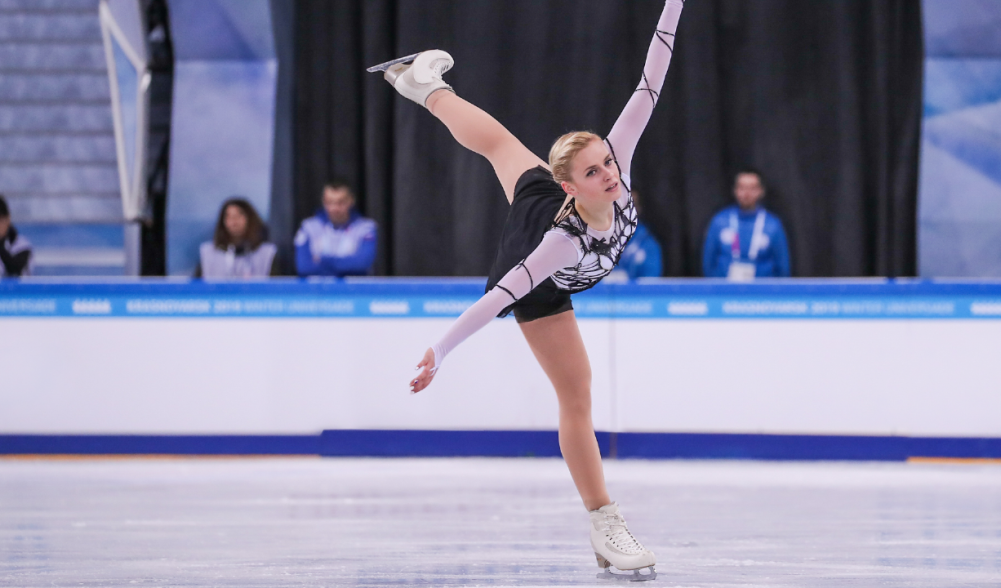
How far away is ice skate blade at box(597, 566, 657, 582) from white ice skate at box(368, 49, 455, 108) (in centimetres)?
138

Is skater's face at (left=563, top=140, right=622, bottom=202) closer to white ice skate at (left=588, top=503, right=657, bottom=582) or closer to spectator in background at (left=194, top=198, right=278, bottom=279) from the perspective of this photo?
white ice skate at (left=588, top=503, right=657, bottom=582)

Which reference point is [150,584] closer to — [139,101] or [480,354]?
[480,354]

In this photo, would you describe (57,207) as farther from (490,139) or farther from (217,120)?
(490,139)

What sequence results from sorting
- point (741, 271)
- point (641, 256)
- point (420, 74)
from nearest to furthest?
point (420, 74) < point (741, 271) < point (641, 256)

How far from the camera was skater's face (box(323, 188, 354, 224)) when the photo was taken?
5.52 meters

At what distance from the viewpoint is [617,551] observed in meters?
2.43

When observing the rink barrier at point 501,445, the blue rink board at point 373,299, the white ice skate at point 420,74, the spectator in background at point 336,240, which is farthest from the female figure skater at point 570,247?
the spectator in background at point 336,240

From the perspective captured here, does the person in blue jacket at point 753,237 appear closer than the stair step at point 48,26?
Yes

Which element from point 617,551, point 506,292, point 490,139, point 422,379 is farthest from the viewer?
point 490,139

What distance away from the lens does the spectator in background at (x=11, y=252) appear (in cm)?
543

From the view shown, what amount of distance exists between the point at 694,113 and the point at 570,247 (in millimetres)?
4249

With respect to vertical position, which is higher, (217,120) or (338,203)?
(217,120)

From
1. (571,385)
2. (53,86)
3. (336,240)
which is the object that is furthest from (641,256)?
(53,86)

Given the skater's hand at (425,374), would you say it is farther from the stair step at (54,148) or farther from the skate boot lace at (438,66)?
the stair step at (54,148)
